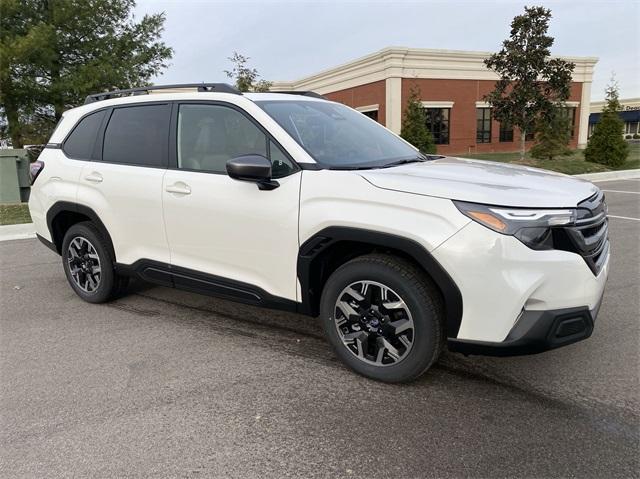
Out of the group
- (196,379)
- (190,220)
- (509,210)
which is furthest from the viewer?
(190,220)

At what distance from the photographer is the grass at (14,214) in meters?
9.59

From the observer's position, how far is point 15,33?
60.2 ft

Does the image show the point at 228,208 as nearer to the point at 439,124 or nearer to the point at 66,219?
the point at 66,219

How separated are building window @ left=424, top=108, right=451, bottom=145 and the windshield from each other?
97.9 feet

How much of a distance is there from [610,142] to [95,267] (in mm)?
21190

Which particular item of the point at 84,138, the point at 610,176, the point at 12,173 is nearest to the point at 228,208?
the point at 84,138

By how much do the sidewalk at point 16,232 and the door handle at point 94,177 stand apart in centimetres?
480

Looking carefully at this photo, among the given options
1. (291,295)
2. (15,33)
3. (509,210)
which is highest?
(15,33)

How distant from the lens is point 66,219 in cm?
508

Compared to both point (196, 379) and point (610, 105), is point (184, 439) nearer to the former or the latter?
point (196, 379)

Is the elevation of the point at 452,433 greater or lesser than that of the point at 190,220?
lesser

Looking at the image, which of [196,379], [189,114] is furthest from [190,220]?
[196,379]

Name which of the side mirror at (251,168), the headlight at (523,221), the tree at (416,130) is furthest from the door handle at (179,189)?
the tree at (416,130)

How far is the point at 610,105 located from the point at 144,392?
74.7 feet
